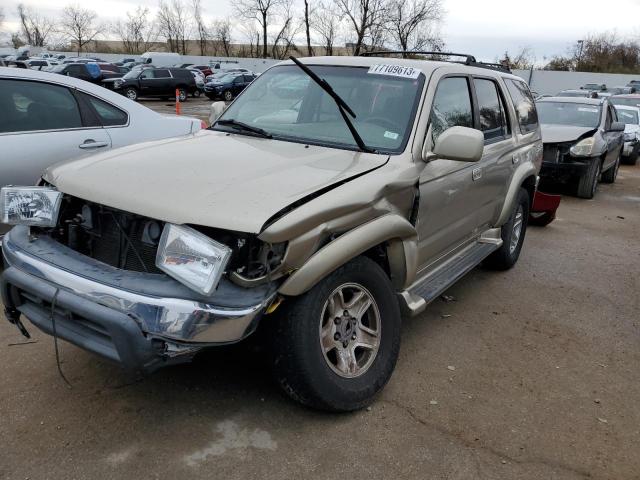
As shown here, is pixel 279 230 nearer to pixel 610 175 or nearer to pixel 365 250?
pixel 365 250

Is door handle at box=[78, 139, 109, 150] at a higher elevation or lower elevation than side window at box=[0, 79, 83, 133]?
lower

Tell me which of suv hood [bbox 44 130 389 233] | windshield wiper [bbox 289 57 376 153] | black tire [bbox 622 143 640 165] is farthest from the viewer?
black tire [bbox 622 143 640 165]

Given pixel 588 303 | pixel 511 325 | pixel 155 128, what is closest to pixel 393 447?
pixel 511 325

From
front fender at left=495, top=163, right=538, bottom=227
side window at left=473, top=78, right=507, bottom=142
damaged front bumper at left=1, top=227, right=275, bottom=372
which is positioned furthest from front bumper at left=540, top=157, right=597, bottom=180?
damaged front bumper at left=1, top=227, right=275, bottom=372

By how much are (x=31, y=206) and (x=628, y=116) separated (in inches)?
627

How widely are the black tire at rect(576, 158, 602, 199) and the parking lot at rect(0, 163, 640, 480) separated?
581 centimetres

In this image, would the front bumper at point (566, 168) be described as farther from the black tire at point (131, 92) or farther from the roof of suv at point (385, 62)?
the black tire at point (131, 92)

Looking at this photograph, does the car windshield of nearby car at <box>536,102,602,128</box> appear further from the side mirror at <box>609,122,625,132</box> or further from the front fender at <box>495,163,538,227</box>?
the front fender at <box>495,163,538,227</box>

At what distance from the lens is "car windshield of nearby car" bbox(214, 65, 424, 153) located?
3430 mm

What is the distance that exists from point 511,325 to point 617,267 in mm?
2330

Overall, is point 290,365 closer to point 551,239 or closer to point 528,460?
point 528,460

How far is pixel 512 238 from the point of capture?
5.46 metres

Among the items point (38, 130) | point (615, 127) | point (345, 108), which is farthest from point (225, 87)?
point (345, 108)

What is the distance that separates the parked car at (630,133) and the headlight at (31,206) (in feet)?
46.2
